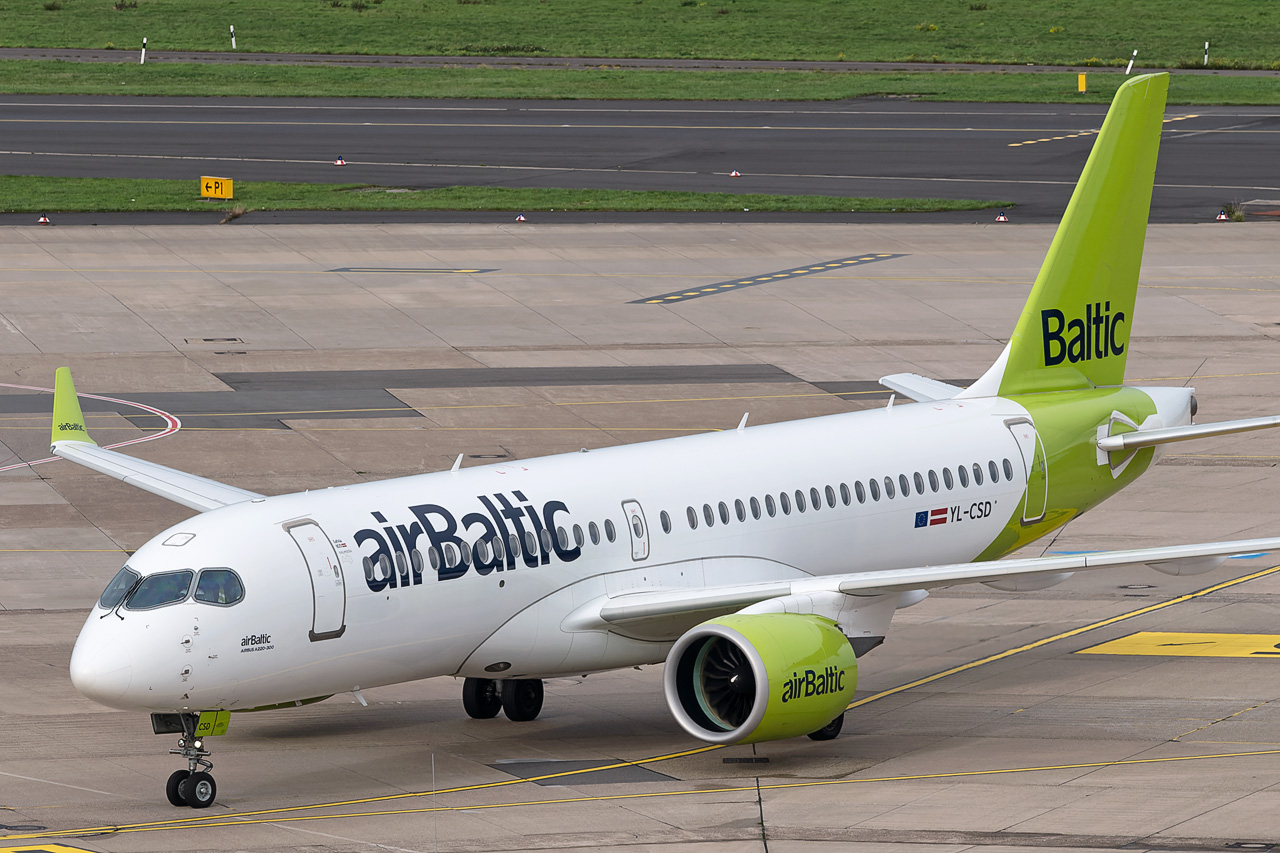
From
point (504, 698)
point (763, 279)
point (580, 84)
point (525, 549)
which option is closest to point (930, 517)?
point (504, 698)

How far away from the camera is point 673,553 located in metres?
28.2

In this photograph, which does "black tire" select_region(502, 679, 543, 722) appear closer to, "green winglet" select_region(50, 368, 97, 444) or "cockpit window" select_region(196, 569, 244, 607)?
"cockpit window" select_region(196, 569, 244, 607)

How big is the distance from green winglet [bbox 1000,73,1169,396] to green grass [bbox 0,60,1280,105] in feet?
215

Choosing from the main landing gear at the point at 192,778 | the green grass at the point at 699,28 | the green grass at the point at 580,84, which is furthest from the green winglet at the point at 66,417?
the green grass at the point at 699,28

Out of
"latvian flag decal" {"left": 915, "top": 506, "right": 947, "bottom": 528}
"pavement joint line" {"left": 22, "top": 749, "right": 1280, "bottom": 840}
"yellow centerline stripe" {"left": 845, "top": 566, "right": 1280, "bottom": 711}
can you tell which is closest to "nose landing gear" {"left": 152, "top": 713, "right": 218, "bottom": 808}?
"pavement joint line" {"left": 22, "top": 749, "right": 1280, "bottom": 840}

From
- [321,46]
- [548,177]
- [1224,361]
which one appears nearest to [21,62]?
[321,46]

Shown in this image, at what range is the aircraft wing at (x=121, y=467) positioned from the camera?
1198 inches

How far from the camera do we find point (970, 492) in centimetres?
3164

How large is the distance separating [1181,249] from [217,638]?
166 feet

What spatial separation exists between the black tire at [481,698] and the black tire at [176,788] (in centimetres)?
576

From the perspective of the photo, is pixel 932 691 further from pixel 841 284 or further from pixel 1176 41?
pixel 1176 41

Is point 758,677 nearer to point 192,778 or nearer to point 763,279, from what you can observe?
point 192,778

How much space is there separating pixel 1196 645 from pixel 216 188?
50.2 m

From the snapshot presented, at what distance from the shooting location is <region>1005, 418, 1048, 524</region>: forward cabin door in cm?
3250
